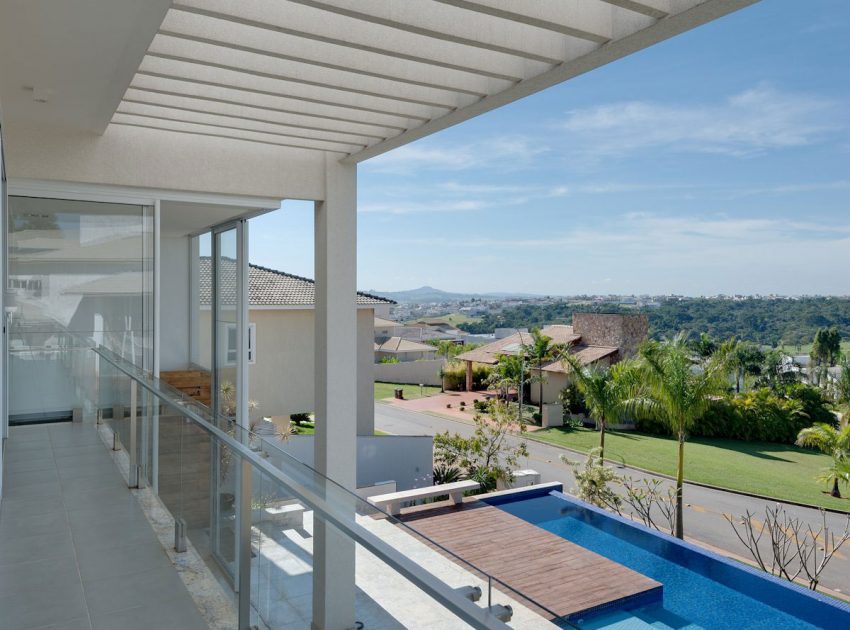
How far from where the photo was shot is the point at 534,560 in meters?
13.8

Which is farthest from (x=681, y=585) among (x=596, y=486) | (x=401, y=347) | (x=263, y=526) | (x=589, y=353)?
(x=401, y=347)

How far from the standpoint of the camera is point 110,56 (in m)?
3.94

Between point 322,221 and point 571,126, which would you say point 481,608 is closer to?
point 322,221

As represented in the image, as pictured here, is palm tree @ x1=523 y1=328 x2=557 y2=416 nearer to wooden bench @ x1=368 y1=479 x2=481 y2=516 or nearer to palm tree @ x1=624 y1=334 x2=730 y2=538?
palm tree @ x1=624 y1=334 x2=730 y2=538

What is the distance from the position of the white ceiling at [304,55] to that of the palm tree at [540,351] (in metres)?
38.1

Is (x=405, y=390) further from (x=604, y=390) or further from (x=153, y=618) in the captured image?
(x=153, y=618)

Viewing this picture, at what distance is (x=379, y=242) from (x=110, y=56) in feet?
347

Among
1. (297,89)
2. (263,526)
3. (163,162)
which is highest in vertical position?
(297,89)

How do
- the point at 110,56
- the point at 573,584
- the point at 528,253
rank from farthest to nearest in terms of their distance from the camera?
the point at 528,253
the point at 573,584
the point at 110,56

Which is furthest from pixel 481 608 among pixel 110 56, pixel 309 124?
pixel 309 124

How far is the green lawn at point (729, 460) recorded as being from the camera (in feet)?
104

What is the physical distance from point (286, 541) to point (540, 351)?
135ft

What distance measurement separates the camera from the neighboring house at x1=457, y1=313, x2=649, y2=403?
147ft

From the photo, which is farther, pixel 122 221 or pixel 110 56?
pixel 122 221
